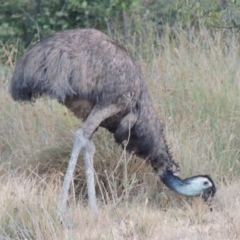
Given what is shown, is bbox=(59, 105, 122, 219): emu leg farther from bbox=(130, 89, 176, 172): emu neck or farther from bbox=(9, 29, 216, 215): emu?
bbox=(130, 89, 176, 172): emu neck

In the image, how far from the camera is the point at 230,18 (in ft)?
23.6

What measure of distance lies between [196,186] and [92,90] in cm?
120

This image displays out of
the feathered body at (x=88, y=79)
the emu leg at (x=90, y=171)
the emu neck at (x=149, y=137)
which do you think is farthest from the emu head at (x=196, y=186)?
the emu leg at (x=90, y=171)

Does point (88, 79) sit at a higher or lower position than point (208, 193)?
higher

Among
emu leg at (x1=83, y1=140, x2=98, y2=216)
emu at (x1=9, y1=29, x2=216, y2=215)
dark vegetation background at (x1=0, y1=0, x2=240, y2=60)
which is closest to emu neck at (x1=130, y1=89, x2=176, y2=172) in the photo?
emu at (x1=9, y1=29, x2=216, y2=215)

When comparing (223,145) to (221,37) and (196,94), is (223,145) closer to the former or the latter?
(196,94)

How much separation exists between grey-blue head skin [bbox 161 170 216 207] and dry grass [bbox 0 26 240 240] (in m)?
0.09

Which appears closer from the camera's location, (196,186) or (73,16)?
(196,186)

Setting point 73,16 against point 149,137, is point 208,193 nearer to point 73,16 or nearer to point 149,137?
point 149,137

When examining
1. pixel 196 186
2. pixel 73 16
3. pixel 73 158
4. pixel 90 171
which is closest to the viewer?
pixel 73 158

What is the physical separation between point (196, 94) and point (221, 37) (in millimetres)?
Result: 1335

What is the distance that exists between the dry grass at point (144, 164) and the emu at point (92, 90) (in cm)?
20

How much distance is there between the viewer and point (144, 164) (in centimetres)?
834

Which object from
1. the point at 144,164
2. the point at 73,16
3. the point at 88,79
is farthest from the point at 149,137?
the point at 73,16
